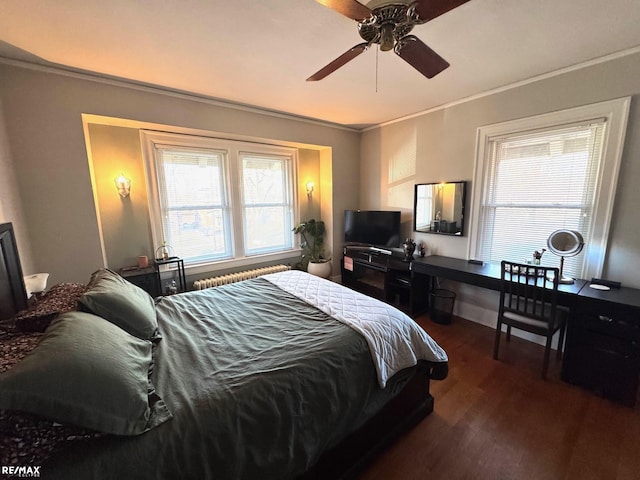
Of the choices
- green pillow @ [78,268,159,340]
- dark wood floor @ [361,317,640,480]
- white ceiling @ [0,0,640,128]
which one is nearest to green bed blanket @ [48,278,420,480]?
green pillow @ [78,268,159,340]

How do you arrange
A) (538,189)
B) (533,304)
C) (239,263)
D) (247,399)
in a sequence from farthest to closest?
(239,263), (538,189), (533,304), (247,399)

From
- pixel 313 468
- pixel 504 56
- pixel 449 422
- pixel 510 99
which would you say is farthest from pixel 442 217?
pixel 313 468

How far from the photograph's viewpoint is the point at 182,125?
9.21 feet

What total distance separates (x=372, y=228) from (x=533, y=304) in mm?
2113

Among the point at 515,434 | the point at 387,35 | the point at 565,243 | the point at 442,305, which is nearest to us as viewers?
the point at 387,35

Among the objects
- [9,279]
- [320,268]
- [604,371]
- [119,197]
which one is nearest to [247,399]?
[9,279]

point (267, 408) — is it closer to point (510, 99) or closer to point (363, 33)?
point (363, 33)

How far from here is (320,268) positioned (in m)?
4.05

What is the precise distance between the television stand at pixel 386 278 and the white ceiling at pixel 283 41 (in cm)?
202

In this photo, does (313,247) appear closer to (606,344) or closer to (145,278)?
(145,278)

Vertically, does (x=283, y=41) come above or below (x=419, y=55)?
above

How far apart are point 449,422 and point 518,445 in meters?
0.38

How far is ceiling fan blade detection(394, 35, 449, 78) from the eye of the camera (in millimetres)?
1445

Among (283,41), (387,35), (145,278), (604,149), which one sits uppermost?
(283,41)
